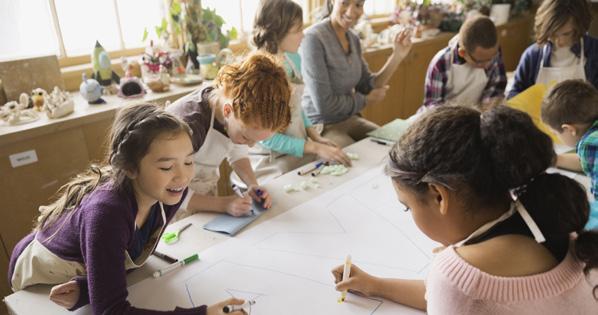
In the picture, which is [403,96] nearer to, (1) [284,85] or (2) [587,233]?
(1) [284,85]

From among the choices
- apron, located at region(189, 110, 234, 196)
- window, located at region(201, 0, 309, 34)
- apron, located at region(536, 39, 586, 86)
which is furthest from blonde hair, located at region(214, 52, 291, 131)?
window, located at region(201, 0, 309, 34)

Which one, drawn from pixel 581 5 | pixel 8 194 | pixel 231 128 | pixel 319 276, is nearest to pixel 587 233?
pixel 319 276

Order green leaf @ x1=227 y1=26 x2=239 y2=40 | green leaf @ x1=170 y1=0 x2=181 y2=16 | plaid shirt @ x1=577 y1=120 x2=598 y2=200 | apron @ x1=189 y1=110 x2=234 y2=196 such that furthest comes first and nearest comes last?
green leaf @ x1=227 y1=26 x2=239 y2=40, green leaf @ x1=170 y1=0 x2=181 y2=16, apron @ x1=189 y1=110 x2=234 y2=196, plaid shirt @ x1=577 y1=120 x2=598 y2=200

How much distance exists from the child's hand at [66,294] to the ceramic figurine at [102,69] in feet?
4.80

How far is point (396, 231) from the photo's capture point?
3.88ft

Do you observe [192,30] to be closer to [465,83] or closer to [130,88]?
[130,88]

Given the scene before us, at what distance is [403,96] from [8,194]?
2898 millimetres

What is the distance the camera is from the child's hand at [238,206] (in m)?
1.27

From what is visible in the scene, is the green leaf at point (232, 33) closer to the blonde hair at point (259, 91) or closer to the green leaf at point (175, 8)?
the green leaf at point (175, 8)

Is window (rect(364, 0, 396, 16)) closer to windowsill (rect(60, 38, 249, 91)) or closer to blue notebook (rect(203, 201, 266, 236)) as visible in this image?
→ windowsill (rect(60, 38, 249, 91))

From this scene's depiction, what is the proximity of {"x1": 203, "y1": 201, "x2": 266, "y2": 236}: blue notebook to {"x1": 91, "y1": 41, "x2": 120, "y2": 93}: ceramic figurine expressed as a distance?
1.25 meters

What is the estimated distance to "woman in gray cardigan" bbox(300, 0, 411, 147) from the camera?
2.07m

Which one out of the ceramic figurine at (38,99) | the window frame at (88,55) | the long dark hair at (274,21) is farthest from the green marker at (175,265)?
the window frame at (88,55)

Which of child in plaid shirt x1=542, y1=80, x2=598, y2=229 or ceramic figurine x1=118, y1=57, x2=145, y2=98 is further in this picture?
ceramic figurine x1=118, y1=57, x2=145, y2=98
